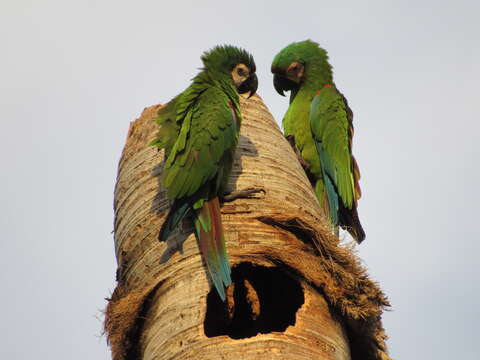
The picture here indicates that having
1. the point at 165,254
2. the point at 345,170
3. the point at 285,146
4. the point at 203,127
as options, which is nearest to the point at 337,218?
the point at 345,170

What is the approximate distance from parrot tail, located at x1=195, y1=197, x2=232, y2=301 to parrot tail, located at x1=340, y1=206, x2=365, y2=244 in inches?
74.5

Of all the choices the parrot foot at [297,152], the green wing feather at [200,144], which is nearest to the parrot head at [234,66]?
the green wing feather at [200,144]

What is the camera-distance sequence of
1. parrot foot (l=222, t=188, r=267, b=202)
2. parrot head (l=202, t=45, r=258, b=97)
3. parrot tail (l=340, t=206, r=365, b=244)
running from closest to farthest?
parrot foot (l=222, t=188, r=267, b=202), parrot head (l=202, t=45, r=258, b=97), parrot tail (l=340, t=206, r=365, b=244)

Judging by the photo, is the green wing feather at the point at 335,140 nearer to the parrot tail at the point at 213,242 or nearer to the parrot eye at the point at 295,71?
the parrot eye at the point at 295,71

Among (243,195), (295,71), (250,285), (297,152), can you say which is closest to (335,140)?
(297,152)

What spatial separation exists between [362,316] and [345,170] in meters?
2.33

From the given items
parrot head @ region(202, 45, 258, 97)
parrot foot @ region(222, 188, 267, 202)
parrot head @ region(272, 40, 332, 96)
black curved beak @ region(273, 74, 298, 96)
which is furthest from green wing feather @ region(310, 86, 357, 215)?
parrot foot @ region(222, 188, 267, 202)

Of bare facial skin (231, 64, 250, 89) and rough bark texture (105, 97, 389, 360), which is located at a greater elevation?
bare facial skin (231, 64, 250, 89)

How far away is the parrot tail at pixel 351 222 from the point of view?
4901mm

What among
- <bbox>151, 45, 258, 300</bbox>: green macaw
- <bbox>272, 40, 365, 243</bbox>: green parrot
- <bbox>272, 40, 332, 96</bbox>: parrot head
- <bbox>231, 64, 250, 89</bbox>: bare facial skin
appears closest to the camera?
<bbox>151, 45, 258, 300</bbox>: green macaw

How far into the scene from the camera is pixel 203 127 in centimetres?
364

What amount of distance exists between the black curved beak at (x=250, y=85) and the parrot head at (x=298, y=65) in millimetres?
1534

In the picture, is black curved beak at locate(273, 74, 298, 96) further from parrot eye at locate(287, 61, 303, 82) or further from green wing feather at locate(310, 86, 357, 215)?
green wing feather at locate(310, 86, 357, 215)

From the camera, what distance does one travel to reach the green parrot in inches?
198
